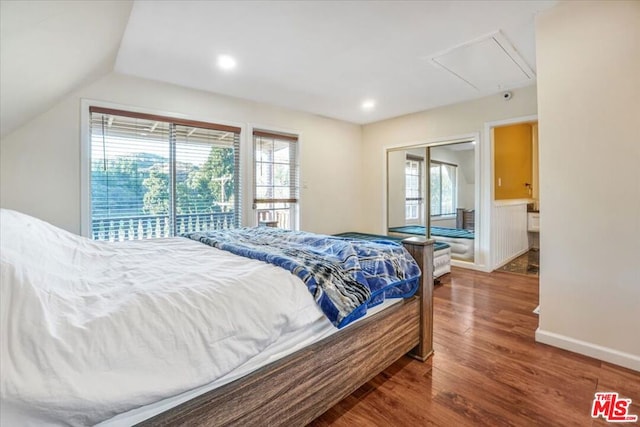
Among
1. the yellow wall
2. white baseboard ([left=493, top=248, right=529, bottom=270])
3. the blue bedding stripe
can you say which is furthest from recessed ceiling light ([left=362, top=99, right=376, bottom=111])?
white baseboard ([left=493, top=248, right=529, bottom=270])

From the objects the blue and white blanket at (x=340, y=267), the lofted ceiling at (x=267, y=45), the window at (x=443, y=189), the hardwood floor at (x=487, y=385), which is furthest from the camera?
the window at (x=443, y=189)

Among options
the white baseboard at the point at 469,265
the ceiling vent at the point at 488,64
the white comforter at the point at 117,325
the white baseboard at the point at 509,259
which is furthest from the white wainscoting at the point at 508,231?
the white comforter at the point at 117,325

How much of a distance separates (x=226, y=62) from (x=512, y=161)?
466cm

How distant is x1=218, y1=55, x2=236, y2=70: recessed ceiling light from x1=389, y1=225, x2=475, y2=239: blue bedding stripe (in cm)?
359

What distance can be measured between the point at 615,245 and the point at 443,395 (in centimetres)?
149

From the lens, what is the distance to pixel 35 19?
55.6 inches

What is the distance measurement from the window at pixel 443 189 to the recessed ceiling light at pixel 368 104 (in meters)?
1.34

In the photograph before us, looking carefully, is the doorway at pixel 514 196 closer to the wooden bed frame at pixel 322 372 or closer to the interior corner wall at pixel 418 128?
the interior corner wall at pixel 418 128

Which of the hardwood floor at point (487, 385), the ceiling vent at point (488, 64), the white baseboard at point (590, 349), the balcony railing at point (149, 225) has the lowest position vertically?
the hardwood floor at point (487, 385)

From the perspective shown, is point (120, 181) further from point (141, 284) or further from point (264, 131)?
point (141, 284)

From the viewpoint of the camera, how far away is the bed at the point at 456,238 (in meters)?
4.44

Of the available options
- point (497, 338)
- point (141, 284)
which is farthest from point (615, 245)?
point (141, 284)

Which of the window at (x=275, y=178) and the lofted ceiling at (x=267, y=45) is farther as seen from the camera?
the window at (x=275, y=178)

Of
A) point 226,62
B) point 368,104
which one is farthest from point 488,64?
point 226,62
